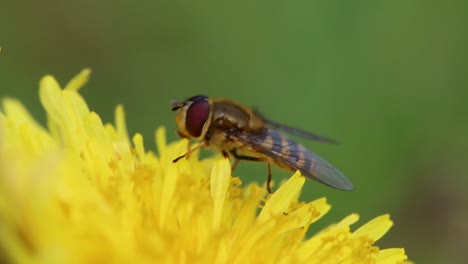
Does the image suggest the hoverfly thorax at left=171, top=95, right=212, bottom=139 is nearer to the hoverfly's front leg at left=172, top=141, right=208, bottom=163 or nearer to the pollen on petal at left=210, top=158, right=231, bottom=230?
the hoverfly's front leg at left=172, top=141, right=208, bottom=163

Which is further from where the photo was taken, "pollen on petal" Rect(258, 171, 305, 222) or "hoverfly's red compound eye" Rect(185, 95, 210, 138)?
"hoverfly's red compound eye" Rect(185, 95, 210, 138)

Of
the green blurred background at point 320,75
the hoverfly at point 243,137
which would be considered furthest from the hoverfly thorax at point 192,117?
the green blurred background at point 320,75

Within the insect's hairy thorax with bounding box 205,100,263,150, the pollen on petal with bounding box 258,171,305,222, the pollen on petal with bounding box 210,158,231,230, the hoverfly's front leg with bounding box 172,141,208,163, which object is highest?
the insect's hairy thorax with bounding box 205,100,263,150

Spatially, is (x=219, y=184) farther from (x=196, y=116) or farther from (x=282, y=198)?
(x=196, y=116)

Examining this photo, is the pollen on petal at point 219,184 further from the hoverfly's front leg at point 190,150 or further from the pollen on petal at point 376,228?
the pollen on petal at point 376,228

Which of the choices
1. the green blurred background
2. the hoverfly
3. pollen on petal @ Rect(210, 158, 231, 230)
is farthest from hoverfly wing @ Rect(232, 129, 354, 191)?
the green blurred background

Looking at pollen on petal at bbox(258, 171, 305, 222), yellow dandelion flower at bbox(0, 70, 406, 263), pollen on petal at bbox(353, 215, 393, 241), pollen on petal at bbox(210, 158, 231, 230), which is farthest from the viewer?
pollen on petal at bbox(353, 215, 393, 241)

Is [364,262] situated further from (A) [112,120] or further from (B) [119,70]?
(B) [119,70]
